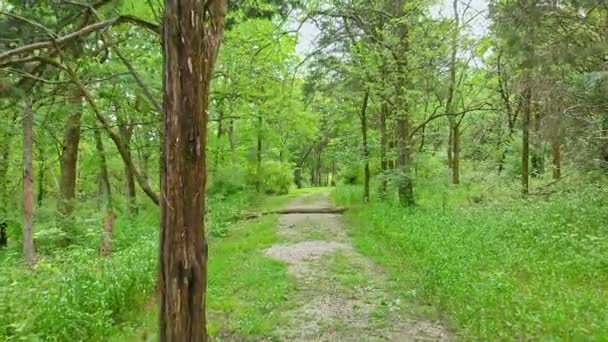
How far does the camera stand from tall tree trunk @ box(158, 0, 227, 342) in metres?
2.97

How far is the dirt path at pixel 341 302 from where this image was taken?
4.68 m

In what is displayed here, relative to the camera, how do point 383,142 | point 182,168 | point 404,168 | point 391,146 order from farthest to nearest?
point 391,146
point 383,142
point 404,168
point 182,168

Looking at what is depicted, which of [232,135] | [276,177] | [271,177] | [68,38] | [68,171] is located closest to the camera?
[68,38]

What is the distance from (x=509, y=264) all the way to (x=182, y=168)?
4.56 metres

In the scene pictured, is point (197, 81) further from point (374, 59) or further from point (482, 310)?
point (374, 59)

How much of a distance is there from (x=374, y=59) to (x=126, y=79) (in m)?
8.16

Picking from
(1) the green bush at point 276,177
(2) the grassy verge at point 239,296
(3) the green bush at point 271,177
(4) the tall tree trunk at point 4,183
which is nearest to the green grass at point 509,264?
(2) the grassy verge at point 239,296

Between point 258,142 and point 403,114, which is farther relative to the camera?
point 258,142

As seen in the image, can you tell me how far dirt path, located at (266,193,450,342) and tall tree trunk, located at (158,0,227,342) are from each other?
187 centimetres

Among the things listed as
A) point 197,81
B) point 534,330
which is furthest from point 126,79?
point 534,330

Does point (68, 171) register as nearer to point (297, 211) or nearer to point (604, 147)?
point (297, 211)

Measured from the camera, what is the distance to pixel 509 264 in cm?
573

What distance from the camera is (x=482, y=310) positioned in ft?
14.9

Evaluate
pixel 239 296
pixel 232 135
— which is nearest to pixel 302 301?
pixel 239 296
